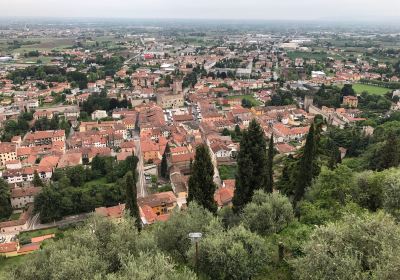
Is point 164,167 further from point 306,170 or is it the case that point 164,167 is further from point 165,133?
point 306,170

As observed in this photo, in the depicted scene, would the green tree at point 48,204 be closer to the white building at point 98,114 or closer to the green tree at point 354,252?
the green tree at point 354,252

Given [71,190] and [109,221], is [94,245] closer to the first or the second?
[109,221]

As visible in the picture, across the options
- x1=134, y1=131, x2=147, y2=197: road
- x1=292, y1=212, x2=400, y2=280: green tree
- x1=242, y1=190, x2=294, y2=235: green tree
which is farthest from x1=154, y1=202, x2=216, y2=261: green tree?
x1=134, y1=131, x2=147, y2=197: road

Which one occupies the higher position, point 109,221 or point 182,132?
point 109,221

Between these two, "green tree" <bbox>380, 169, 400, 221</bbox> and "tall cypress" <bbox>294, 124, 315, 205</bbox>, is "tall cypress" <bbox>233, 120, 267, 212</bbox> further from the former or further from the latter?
"green tree" <bbox>380, 169, 400, 221</bbox>

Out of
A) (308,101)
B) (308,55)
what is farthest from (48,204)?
(308,55)

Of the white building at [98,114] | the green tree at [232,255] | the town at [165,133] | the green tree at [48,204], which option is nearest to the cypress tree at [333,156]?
the town at [165,133]

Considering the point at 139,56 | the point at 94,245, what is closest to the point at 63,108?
the point at 94,245
